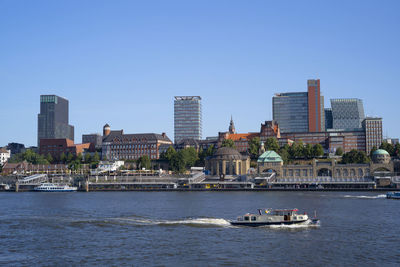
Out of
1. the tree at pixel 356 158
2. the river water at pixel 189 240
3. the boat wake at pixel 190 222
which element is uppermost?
the tree at pixel 356 158

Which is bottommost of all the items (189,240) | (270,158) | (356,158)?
(189,240)

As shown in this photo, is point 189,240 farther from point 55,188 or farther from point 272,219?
point 55,188

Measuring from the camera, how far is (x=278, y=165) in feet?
636

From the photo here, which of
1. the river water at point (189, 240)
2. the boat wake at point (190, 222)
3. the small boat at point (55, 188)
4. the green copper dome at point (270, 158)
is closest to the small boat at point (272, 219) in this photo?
the river water at point (189, 240)

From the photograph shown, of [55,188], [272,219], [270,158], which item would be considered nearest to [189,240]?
[272,219]

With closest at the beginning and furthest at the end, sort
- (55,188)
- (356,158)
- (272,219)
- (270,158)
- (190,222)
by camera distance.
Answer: (272,219)
(190,222)
(55,188)
(270,158)
(356,158)

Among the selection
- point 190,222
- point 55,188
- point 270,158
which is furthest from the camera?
point 270,158

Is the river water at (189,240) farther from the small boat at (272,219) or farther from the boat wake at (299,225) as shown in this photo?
the small boat at (272,219)

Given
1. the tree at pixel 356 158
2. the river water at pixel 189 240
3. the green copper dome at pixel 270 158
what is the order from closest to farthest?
the river water at pixel 189 240 → the green copper dome at pixel 270 158 → the tree at pixel 356 158

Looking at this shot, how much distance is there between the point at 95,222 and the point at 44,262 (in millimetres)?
25669

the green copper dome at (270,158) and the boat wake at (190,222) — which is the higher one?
the green copper dome at (270,158)

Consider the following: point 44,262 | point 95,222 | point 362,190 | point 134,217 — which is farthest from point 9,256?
point 362,190

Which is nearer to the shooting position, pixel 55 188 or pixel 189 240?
pixel 189 240

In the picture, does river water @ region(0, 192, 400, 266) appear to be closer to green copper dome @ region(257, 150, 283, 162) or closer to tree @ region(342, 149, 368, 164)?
green copper dome @ region(257, 150, 283, 162)
